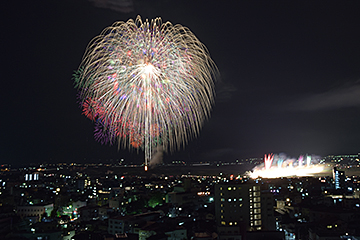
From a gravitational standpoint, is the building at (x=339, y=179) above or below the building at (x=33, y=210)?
above

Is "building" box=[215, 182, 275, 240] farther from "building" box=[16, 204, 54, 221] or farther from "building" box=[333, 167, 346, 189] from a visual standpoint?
"building" box=[333, 167, 346, 189]

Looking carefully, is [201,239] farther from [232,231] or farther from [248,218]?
[248,218]

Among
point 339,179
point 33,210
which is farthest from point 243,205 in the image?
point 339,179

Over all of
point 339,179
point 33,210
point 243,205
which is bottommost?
point 33,210

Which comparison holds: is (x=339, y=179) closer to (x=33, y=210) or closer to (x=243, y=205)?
(x=243, y=205)

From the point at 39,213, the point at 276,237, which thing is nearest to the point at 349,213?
the point at 276,237

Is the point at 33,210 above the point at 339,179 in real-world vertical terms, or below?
below

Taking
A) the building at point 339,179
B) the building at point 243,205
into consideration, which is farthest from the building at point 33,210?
the building at point 339,179

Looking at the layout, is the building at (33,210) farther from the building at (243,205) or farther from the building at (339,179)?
the building at (339,179)
